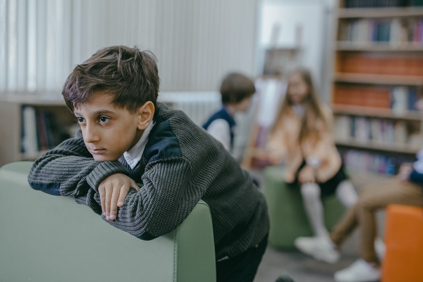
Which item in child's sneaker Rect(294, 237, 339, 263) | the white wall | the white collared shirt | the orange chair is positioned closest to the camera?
the white collared shirt

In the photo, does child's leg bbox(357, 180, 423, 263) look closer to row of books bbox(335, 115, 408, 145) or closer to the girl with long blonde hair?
the girl with long blonde hair

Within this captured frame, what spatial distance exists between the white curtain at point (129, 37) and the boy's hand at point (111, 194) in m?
2.28

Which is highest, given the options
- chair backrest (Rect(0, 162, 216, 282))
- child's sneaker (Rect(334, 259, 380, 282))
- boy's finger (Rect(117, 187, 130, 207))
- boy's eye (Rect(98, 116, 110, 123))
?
boy's eye (Rect(98, 116, 110, 123))

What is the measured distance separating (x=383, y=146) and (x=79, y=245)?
426 cm

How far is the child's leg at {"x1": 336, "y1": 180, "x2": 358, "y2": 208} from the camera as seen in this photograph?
9.65 feet

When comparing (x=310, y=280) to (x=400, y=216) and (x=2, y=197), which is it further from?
(x=2, y=197)

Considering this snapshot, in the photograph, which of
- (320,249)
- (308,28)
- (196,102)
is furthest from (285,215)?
(308,28)

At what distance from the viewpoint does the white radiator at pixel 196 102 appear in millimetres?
4574

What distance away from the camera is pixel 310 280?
251 centimetres

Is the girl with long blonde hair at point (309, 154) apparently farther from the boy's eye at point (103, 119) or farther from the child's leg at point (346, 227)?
the boy's eye at point (103, 119)

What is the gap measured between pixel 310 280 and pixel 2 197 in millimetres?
1721

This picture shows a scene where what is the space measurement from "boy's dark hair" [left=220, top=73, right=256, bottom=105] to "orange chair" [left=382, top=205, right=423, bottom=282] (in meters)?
1.10

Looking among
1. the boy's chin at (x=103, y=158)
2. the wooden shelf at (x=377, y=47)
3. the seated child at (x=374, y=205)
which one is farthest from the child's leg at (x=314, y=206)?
the wooden shelf at (x=377, y=47)

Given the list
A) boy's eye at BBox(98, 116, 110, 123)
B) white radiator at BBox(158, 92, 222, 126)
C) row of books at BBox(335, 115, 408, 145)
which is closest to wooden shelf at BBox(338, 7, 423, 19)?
row of books at BBox(335, 115, 408, 145)
